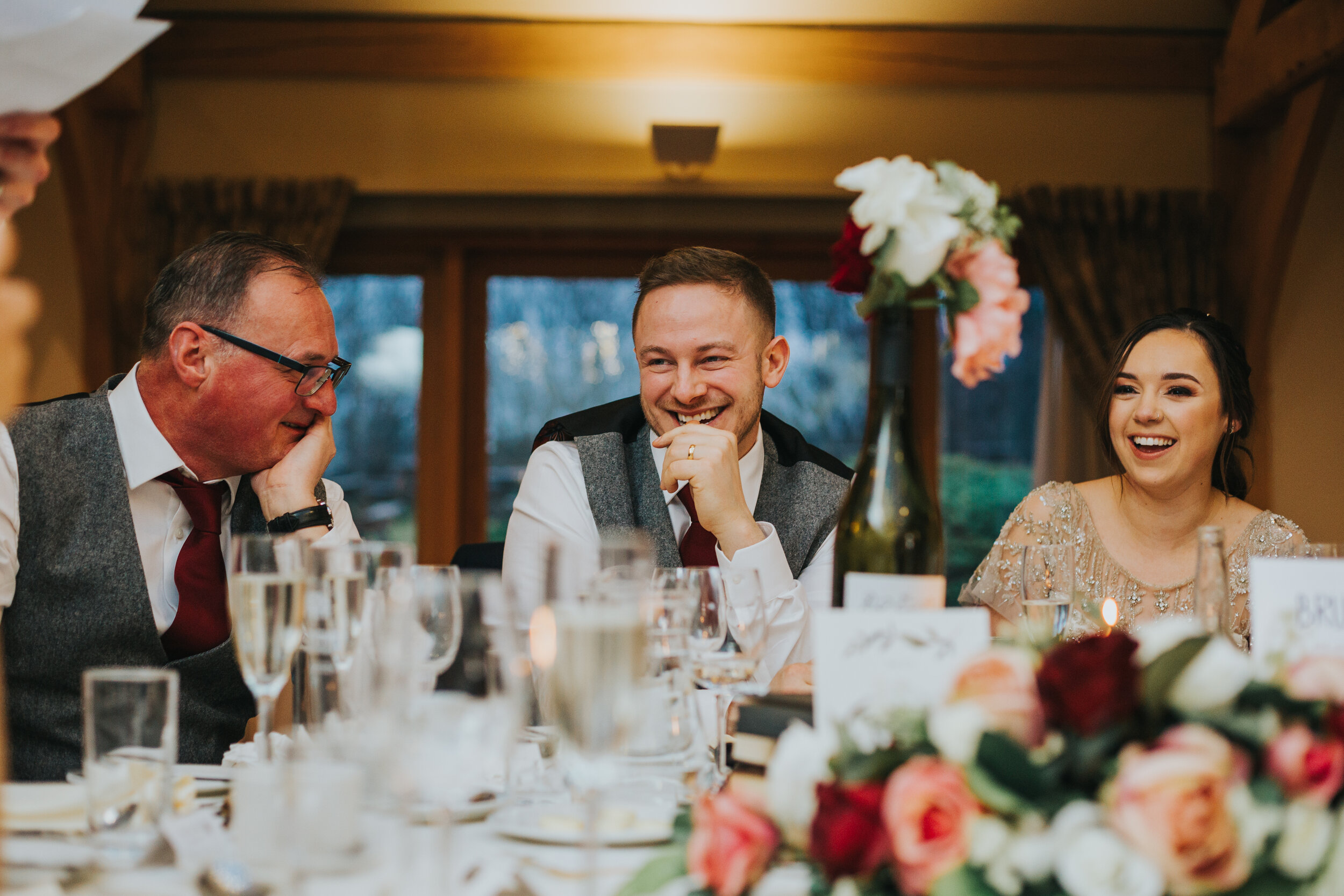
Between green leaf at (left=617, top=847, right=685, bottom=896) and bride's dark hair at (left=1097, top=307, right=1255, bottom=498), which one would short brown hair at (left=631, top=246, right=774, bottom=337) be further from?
green leaf at (left=617, top=847, right=685, bottom=896)

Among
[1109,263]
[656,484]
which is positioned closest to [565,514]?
[656,484]

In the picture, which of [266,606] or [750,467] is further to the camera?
[750,467]

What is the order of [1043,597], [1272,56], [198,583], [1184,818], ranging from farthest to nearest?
[1272,56] → [198,583] → [1043,597] → [1184,818]

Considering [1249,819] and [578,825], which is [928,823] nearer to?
[1249,819]

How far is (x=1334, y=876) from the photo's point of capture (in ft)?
2.24

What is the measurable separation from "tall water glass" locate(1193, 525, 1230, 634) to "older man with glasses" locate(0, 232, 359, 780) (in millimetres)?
1180

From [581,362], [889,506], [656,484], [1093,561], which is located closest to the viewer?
[889,506]

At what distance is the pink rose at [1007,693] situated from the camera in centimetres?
70

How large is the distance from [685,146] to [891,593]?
3.63m

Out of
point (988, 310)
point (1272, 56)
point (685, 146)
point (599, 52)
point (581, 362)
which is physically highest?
point (599, 52)

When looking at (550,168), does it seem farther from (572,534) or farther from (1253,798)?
(1253,798)

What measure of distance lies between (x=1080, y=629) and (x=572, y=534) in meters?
0.96

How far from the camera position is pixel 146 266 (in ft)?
14.8

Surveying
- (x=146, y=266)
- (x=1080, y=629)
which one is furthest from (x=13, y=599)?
(x=146, y=266)
